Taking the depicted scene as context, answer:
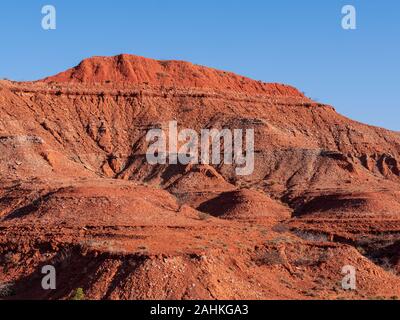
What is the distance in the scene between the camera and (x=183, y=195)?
176 ft

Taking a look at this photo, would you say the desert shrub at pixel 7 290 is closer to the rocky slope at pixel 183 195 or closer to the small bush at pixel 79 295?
A: the rocky slope at pixel 183 195

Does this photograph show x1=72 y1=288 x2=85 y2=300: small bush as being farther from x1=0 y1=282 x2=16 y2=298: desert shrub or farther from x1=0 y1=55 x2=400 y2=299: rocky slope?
x1=0 y1=282 x2=16 y2=298: desert shrub

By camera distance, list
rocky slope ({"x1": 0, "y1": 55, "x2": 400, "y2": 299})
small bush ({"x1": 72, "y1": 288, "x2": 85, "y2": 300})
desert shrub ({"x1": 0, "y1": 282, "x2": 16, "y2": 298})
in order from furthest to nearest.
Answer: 1. desert shrub ({"x1": 0, "y1": 282, "x2": 16, "y2": 298})
2. rocky slope ({"x1": 0, "y1": 55, "x2": 400, "y2": 299})
3. small bush ({"x1": 72, "y1": 288, "x2": 85, "y2": 300})

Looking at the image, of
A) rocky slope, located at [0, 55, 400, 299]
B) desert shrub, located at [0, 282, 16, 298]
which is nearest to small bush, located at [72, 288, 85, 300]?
rocky slope, located at [0, 55, 400, 299]

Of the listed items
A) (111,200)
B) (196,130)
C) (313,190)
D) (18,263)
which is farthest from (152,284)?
(196,130)

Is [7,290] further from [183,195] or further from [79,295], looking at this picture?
[183,195]

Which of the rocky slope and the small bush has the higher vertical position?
the rocky slope

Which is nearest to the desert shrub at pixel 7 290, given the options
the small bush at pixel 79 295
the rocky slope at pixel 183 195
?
the rocky slope at pixel 183 195

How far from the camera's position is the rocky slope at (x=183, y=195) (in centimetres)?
2402

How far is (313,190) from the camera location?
53844 millimetres

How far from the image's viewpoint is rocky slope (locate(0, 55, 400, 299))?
2402 centimetres

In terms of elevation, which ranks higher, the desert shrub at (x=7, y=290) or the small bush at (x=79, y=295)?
the small bush at (x=79, y=295)

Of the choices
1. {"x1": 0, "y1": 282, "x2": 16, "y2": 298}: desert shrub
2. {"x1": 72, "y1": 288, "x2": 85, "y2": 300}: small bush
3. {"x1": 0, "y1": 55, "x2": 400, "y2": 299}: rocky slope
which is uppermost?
{"x1": 0, "y1": 55, "x2": 400, "y2": 299}: rocky slope
